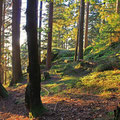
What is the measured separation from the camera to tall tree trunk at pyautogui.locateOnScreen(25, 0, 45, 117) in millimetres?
4125

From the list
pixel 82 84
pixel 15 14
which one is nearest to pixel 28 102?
pixel 82 84

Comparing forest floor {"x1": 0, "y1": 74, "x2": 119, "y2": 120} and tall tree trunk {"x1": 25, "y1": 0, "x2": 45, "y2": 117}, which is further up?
tall tree trunk {"x1": 25, "y1": 0, "x2": 45, "y2": 117}

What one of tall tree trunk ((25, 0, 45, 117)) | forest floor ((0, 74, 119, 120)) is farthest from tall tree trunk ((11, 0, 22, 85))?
tall tree trunk ((25, 0, 45, 117))

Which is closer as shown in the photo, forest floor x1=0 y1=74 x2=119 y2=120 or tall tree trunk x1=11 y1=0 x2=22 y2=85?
forest floor x1=0 y1=74 x2=119 y2=120

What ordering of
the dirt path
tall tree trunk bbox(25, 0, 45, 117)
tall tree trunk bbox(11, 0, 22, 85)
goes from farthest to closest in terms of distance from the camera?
tall tree trunk bbox(11, 0, 22, 85) < the dirt path < tall tree trunk bbox(25, 0, 45, 117)

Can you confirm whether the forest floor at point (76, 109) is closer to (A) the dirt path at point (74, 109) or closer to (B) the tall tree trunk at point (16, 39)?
(A) the dirt path at point (74, 109)

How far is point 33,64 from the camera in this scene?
4344 mm

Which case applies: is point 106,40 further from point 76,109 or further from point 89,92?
point 76,109

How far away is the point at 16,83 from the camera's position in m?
11.6

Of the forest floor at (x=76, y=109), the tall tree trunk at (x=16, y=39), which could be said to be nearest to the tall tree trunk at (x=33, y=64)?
the forest floor at (x=76, y=109)

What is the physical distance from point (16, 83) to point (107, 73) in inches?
313

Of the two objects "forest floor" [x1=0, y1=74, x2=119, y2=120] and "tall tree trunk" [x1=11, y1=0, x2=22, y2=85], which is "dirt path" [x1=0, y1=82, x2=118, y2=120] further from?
"tall tree trunk" [x1=11, y1=0, x2=22, y2=85]

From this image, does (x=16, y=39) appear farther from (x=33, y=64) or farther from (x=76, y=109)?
(x=76, y=109)

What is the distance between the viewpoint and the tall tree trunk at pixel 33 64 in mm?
4125
